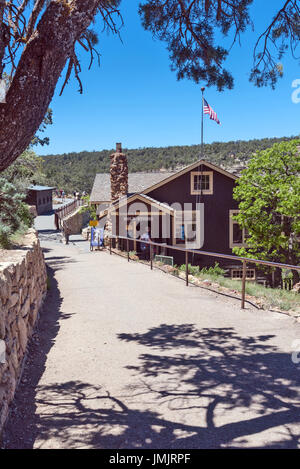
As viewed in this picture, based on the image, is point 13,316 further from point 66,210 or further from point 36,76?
point 66,210

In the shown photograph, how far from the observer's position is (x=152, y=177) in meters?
29.6

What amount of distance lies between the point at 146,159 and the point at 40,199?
169ft

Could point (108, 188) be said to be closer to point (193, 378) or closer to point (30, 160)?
point (30, 160)

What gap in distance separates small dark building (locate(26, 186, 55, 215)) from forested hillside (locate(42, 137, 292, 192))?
18435mm

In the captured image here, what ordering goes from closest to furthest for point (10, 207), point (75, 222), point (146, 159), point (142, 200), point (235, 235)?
point (10, 207)
point (142, 200)
point (235, 235)
point (75, 222)
point (146, 159)

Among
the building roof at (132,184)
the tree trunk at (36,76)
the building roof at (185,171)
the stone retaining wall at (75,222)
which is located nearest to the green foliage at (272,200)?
the building roof at (185,171)

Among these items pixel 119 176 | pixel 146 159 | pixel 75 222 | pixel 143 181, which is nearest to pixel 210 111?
pixel 119 176

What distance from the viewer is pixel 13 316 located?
15.0 ft

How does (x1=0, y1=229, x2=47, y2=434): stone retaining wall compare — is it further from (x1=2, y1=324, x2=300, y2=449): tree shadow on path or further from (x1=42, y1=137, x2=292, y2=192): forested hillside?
(x1=42, y1=137, x2=292, y2=192): forested hillside

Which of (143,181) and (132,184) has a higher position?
(143,181)

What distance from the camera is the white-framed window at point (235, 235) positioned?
24.8 metres

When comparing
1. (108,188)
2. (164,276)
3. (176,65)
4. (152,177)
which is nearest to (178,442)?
(176,65)

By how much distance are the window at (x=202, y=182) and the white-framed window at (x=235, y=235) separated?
220cm
